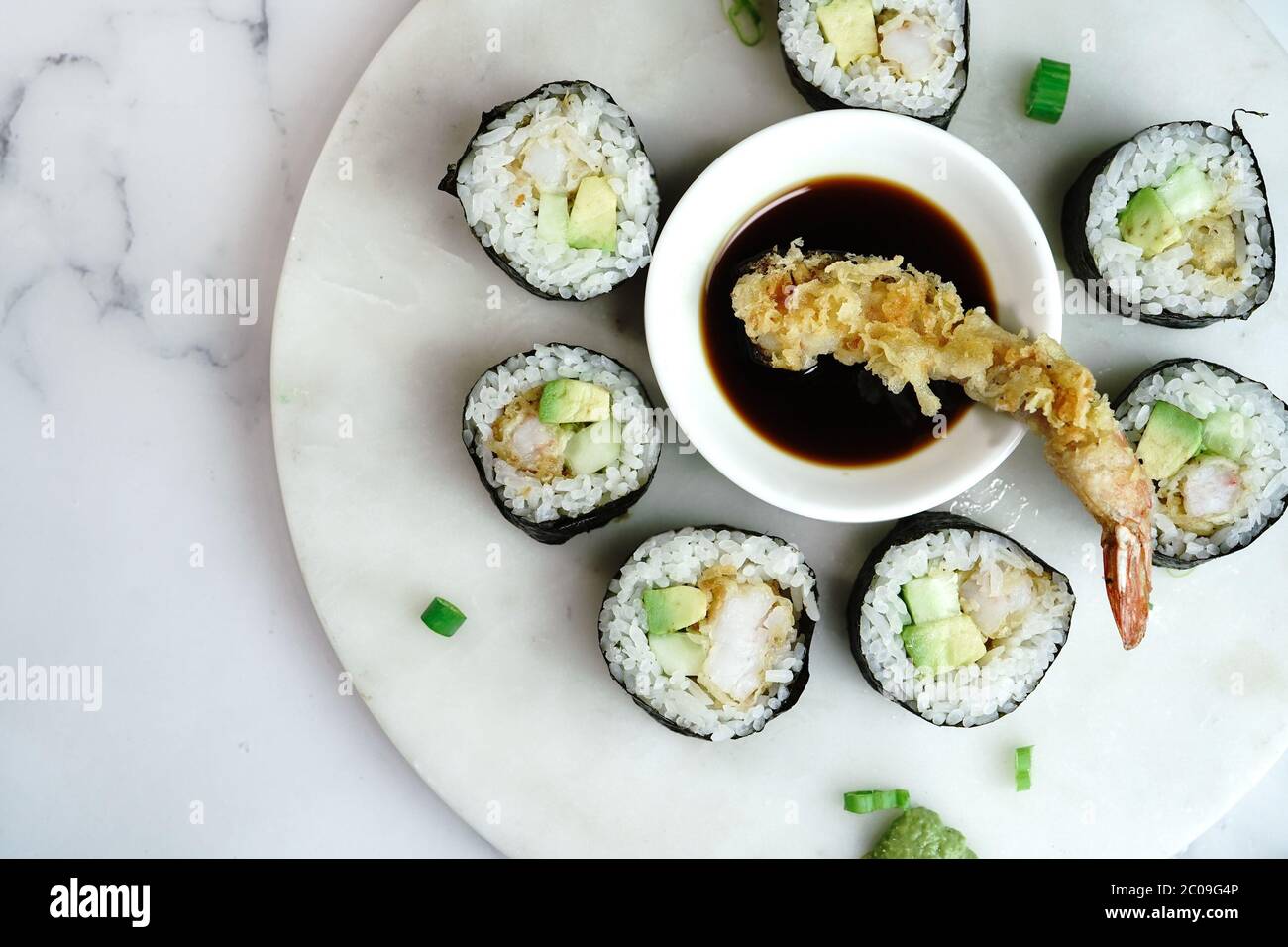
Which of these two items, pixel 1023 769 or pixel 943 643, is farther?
pixel 1023 769

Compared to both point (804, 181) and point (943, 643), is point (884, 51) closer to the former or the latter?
point (804, 181)

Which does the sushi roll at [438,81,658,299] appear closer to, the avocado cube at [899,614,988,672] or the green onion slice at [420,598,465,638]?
the green onion slice at [420,598,465,638]

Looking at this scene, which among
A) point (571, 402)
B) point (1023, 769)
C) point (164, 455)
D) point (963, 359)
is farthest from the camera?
point (164, 455)

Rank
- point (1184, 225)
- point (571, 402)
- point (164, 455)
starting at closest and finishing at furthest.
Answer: point (571, 402), point (1184, 225), point (164, 455)

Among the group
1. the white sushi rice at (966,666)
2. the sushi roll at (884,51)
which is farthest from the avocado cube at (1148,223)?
the white sushi rice at (966,666)

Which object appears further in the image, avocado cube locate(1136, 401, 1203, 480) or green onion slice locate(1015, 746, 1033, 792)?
green onion slice locate(1015, 746, 1033, 792)

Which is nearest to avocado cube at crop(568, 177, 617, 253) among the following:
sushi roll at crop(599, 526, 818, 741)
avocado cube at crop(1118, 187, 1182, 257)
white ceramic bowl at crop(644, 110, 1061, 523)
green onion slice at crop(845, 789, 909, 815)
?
white ceramic bowl at crop(644, 110, 1061, 523)

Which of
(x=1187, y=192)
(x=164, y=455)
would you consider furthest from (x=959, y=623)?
(x=164, y=455)
